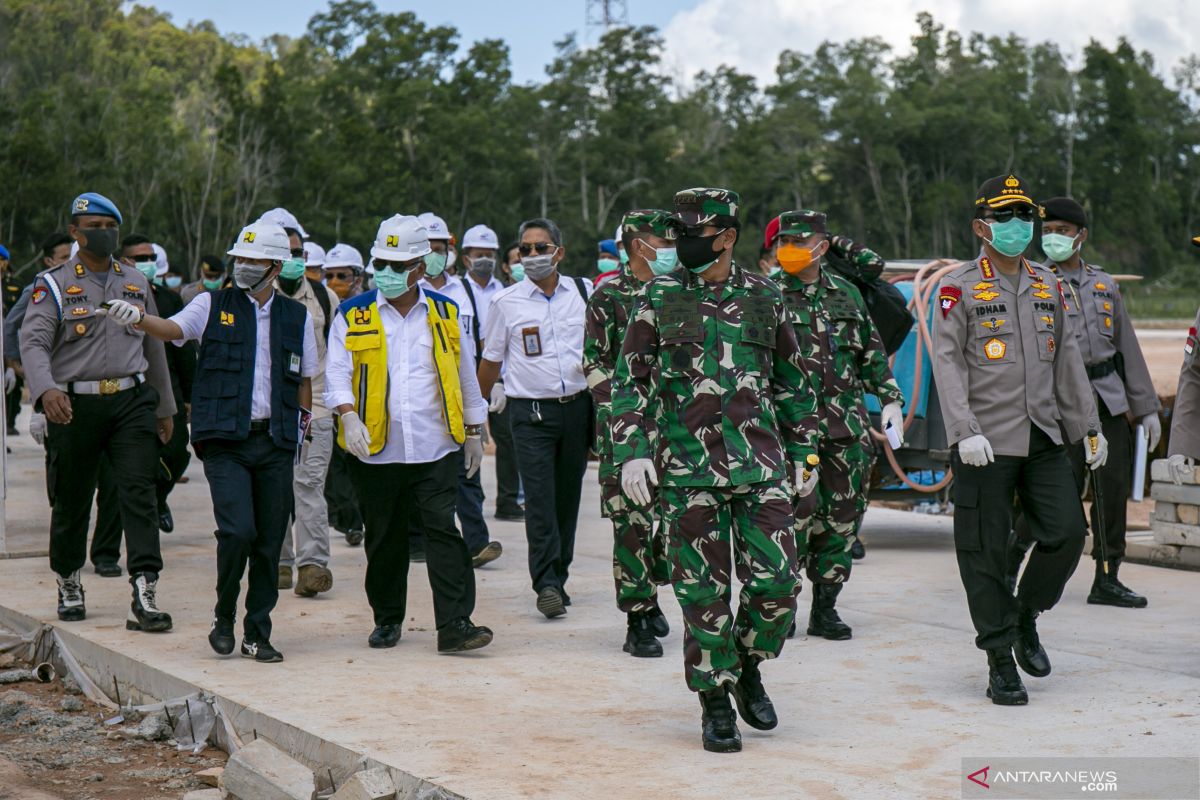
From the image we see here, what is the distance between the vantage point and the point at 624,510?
7652 millimetres

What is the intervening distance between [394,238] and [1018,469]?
3.04 m

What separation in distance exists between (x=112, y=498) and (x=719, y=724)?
5218 mm

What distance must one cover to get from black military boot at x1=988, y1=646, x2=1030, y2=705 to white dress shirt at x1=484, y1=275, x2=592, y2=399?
2.97 meters

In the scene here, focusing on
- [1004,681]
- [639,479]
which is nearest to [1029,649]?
[1004,681]

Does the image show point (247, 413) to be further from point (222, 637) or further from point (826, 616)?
point (826, 616)

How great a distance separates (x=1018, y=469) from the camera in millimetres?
6613

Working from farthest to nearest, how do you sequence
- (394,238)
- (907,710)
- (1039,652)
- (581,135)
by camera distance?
1. (581,135)
2. (394,238)
3. (1039,652)
4. (907,710)

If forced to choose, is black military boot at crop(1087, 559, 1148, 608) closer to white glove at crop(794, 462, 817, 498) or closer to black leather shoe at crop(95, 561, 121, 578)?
white glove at crop(794, 462, 817, 498)

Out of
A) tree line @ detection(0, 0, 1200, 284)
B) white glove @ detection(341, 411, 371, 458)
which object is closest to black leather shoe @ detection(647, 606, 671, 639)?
white glove @ detection(341, 411, 371, 458)

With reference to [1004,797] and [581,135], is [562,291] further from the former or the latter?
[581,135]

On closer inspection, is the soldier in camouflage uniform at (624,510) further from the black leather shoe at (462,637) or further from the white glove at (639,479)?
the white glove at (639,479)

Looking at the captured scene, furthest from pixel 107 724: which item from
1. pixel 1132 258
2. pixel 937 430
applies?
pixel 1132 258

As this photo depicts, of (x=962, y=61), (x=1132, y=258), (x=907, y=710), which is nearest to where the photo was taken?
(x=907, y=710)

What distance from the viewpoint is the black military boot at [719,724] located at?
18.7 feet
